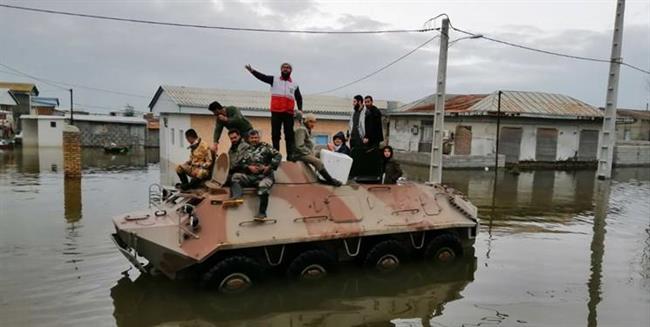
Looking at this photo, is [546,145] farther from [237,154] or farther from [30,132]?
[30,132]

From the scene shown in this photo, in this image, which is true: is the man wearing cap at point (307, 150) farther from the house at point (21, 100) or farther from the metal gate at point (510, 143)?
the house at point (21, 100)

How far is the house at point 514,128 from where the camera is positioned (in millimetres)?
26484

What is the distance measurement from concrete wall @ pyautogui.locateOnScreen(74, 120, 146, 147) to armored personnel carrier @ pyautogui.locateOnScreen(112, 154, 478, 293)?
3130cm

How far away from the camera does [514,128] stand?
2694 cm

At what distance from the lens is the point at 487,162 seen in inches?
1003

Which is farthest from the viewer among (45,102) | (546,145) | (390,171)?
(45,102)

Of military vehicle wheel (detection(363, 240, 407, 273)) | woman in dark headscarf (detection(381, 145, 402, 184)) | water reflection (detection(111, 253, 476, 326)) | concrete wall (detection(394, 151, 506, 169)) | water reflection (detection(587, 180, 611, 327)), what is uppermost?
woman in dark headscarf (detection(381, 145, 402, 184))

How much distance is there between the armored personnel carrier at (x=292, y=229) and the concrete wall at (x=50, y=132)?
3034 cm

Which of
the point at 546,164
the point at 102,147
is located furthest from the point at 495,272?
the point at 102,147

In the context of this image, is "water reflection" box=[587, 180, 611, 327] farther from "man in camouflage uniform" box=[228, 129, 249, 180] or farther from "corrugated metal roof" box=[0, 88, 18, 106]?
"corrugated metal roof" box=[0, 88, 18, 106]

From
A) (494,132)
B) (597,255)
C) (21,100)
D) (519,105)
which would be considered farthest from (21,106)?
(597,255)

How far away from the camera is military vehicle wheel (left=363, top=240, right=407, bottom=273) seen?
7895 millimetres

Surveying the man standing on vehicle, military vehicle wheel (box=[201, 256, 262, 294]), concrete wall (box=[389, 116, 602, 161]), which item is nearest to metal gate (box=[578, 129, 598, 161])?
concrete wall (box=[389, 116, 602, 161])

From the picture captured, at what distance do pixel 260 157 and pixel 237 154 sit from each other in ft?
1.30
